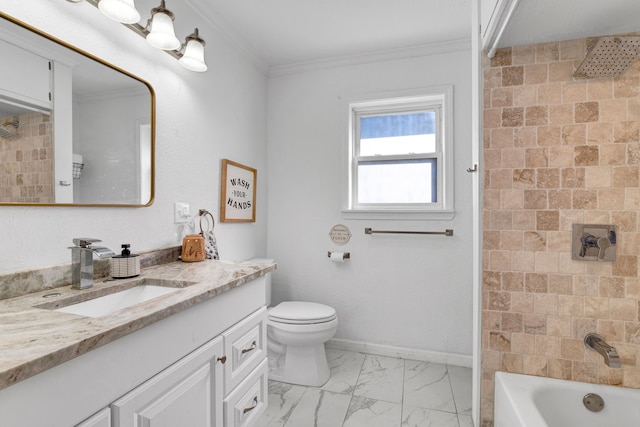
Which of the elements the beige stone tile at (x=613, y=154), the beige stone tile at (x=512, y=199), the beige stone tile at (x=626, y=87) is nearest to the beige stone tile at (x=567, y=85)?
the beige stone tile at (x=626, y=87)

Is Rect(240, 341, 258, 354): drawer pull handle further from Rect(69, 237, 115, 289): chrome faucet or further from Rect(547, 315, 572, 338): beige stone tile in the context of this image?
Rect(547, 315, 572, 338): beige stone tile

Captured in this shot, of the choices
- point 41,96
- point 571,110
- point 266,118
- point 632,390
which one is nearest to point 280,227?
point 266,118

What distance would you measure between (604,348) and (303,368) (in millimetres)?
1568

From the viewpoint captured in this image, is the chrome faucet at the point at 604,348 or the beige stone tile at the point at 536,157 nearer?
the chrome faucet at the point at 604,348

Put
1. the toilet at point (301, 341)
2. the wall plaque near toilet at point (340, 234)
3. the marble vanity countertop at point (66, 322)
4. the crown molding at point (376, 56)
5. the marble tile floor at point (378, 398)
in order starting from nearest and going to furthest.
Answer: the marble vanity countertop at point (66, 322) → the marble tile floor at point (378, 398) → the toilet at point (301, 341) → the crown molding at point (376, 56) → the wall plaque near toilet at point (340, 234)

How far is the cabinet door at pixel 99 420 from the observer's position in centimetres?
70

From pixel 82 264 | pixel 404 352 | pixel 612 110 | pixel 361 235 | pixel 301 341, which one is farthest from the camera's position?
pixel 361 235

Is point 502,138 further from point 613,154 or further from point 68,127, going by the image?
point 68,127

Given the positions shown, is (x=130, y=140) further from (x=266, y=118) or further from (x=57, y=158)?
(x=266, y=118)

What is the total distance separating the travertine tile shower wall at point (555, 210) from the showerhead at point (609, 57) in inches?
1.7

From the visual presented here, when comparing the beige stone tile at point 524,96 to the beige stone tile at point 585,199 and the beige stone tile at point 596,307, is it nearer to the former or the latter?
the beige stone tile at point 585,199

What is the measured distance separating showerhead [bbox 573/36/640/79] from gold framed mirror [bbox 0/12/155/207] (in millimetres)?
1936

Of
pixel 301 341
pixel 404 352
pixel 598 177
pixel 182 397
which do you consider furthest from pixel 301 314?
pixel 598 177

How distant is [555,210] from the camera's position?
139 centimetres
